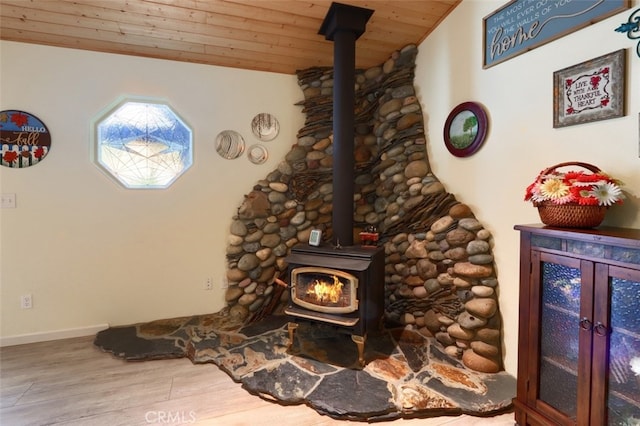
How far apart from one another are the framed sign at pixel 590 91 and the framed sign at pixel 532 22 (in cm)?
23

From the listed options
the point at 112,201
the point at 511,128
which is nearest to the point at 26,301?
the point at 112,201

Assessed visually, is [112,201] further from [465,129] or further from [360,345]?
[465,129]

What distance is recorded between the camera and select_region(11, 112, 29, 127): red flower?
249 centimetres

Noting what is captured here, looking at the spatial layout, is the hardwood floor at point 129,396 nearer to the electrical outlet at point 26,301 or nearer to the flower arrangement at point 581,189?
the electrical outlet at point 26,301

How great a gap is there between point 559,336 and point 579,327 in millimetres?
135

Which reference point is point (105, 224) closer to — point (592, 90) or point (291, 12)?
point (291, 12)

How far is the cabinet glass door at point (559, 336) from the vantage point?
1425mm

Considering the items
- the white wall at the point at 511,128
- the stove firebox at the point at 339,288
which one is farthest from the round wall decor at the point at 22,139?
the white wall at the point at 511,128

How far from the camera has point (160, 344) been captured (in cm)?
248

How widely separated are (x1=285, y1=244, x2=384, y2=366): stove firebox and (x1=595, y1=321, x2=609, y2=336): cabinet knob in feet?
3.95

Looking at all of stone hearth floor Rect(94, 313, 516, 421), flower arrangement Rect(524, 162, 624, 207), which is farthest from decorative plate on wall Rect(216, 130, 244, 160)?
flower arrangement Rect(524, 162, 624, 207)

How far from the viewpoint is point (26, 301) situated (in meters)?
2.57

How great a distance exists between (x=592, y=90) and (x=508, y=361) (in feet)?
5.76

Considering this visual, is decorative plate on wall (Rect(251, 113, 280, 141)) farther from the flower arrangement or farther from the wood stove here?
the flower arrangement
